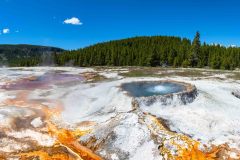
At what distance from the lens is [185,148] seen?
17234mm

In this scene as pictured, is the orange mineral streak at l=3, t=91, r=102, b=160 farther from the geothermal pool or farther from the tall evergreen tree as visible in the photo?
the tall evergreen tree

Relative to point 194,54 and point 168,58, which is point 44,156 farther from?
point 168,58

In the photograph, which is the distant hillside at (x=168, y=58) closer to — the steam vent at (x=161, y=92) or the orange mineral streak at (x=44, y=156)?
the steam vent at (x=161, y=92)

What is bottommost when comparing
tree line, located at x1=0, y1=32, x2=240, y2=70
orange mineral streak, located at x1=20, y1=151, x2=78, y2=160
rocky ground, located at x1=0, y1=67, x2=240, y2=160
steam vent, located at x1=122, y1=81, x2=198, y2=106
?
orange mineral streak, located at x1=20, y1=151, x2=78, y2=160

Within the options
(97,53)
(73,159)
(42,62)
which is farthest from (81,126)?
(42,62)

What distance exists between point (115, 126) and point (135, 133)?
5.54 feet

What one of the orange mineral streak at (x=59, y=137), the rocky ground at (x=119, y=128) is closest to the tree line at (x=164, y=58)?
the rocky ground at (x=119, y=128)

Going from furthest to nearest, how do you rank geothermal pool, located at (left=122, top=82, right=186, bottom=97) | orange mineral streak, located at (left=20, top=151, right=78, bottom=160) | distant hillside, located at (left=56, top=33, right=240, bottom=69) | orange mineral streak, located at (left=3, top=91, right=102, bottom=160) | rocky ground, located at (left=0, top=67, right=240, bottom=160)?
distant hillside, located at (left=56, top=33, right=240, bottom=69), geothermal pool, located at (left=122, top=82, right=186, bottom=97), rocky ground, located at (left=0, top=67, right=240, bottom=160), orange mineral streak, located at (left=3, top=91, right=102, bottom=160), orange mineral streak, located at (left=20, top=151, right=78, bottom=160)

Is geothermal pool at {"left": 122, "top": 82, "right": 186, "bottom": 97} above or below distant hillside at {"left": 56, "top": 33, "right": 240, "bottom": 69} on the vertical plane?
below

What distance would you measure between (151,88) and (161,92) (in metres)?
2.61

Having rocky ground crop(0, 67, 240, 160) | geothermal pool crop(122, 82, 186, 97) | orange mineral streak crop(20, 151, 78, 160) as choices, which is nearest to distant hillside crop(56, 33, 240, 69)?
geothermal pool crop(122, 82, 186, 97)

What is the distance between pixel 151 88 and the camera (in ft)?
104

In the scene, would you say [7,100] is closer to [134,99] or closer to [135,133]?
[134,99]

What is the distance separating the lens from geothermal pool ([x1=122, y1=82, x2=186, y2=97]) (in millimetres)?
28905
